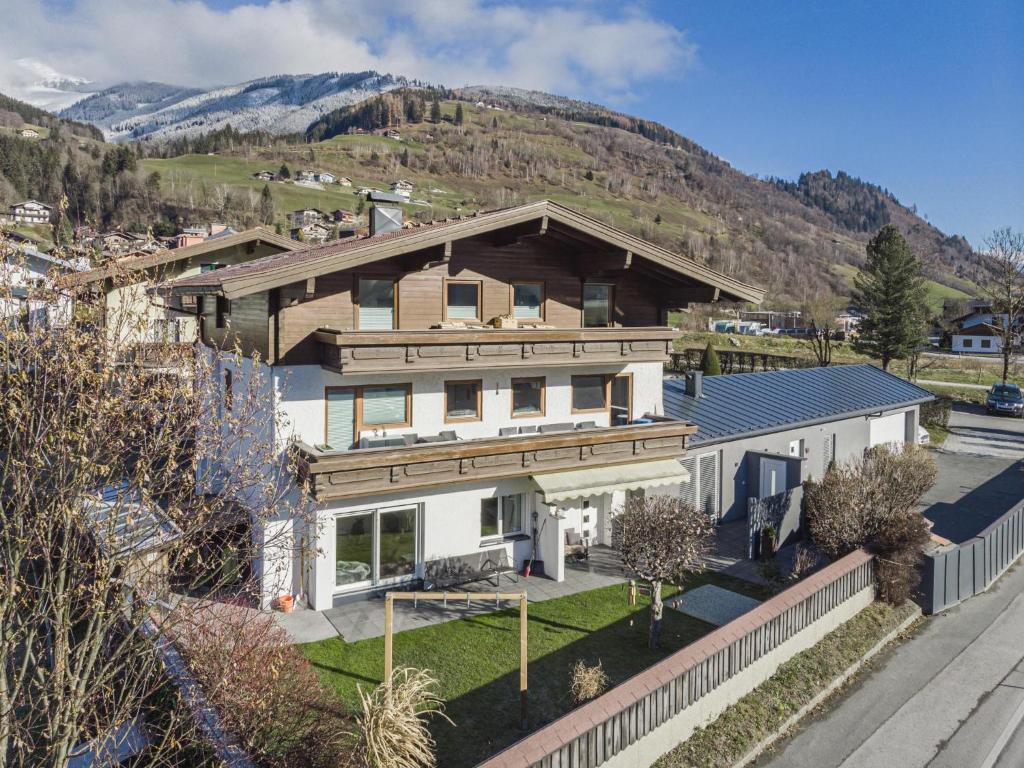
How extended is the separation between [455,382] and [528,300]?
3.30 metres

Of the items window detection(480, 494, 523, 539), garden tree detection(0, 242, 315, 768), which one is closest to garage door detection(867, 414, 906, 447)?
window detection(480, 494, 523, 539)

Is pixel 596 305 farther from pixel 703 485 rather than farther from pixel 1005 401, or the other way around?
pixel 1005 401

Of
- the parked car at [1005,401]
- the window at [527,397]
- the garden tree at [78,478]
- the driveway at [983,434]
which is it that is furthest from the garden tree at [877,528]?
the parked car at [1005,401]

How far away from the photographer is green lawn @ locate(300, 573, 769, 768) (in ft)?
38.4

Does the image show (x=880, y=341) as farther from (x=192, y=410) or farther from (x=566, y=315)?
(x=192, y=410)

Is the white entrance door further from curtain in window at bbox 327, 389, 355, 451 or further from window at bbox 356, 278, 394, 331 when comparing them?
curtain in window at bbox 327, 389, 355, 451

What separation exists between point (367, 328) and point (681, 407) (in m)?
12.0

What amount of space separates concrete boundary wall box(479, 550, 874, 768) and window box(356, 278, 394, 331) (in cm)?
1014

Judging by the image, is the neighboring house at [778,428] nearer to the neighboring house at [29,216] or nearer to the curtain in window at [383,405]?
the curtain in window at [383,405]

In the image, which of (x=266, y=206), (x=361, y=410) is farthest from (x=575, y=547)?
(x=266, y=206)

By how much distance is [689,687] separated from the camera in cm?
1138

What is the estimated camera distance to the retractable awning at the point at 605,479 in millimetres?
17531

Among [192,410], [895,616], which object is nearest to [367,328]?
[192,410]

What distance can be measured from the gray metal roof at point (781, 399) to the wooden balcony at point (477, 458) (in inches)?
137
